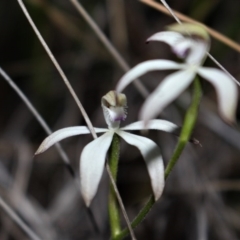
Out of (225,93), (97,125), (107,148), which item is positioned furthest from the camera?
(97,125)

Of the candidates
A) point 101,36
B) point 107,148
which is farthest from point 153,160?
point 101,36

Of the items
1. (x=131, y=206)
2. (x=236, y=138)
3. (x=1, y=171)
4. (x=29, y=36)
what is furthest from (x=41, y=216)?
(x=29, y=36)

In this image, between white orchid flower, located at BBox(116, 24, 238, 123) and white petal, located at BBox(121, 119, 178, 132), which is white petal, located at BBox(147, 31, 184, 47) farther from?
white petal, located at BBox(121, 119, 178, 132)

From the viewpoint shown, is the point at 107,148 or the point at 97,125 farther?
the point at 97,125

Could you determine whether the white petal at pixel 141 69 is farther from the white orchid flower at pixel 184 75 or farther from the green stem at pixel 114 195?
the green stem at pixel 114 195

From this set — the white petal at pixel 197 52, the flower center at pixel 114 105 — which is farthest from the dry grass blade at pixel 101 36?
the white petal at pixel 197 52

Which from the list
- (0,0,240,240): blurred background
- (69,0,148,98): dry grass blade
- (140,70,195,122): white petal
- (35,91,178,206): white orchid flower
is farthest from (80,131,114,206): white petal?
(0,0,240,240): blurred background

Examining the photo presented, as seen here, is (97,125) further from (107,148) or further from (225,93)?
(225,93)
